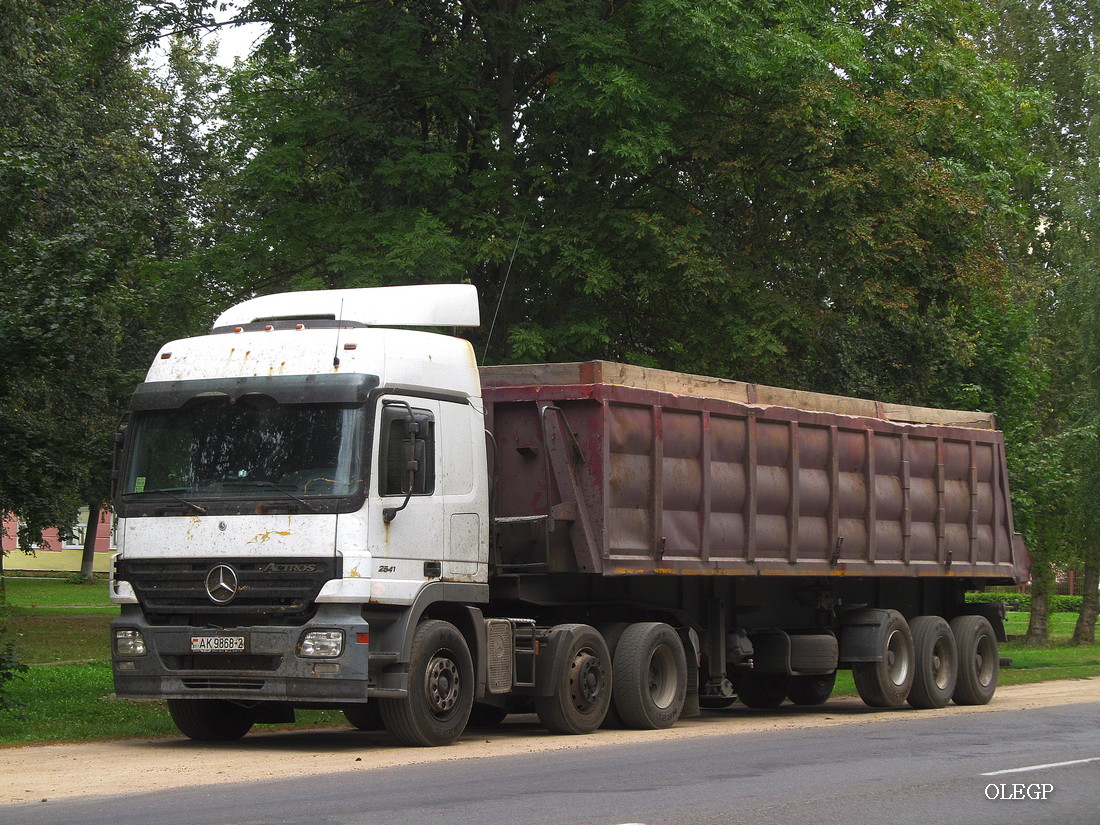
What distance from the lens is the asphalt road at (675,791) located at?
8117 millimetres

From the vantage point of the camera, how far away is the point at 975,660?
18875 millimetres

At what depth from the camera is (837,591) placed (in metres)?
17.2

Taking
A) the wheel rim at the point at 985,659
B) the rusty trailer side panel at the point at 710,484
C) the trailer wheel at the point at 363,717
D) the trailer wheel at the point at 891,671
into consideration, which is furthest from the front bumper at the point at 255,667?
the wheel rim at the point at 985,659

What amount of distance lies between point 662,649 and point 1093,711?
5636 mm

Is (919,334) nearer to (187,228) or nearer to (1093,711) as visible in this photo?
(1093,711)

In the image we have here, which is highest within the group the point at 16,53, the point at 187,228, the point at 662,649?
the point at 16,53

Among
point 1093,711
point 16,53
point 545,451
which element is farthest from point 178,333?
point 1093,711

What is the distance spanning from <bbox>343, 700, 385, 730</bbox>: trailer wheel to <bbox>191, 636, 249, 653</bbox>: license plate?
6.60ft

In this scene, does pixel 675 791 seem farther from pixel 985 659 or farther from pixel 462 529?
pixel 985 659

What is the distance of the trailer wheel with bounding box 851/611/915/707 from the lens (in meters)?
17.3

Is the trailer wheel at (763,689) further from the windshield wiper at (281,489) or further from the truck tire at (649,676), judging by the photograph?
the windshield wiper at (281,489)

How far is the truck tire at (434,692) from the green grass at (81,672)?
3114 mm

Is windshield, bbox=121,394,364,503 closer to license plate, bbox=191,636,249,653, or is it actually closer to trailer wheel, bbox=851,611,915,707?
license plate, bbox=191,636,249,653

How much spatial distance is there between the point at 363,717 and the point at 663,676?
9.58 ft
